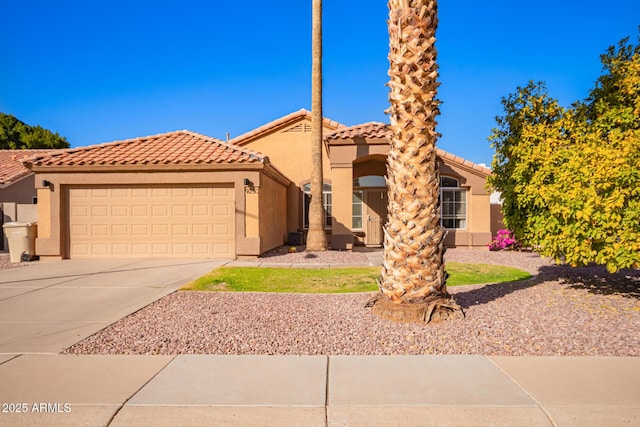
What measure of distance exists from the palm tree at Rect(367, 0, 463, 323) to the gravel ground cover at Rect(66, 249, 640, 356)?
363 mm

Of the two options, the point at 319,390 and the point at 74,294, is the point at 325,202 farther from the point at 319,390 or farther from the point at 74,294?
the point at 319,390

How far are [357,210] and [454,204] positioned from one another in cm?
422

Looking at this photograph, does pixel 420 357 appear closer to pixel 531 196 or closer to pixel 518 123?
pixel 531 196

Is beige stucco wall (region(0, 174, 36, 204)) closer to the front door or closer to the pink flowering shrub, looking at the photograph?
the front door

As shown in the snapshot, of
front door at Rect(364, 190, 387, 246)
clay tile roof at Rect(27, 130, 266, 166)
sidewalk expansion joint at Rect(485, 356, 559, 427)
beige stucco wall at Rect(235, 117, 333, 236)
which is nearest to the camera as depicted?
sidewalk expansion joint at Rect(485, 356, 559, 427)

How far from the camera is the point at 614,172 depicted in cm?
577

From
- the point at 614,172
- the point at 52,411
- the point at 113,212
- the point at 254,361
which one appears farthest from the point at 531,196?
the point at 113,212

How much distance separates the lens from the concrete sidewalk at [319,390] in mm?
3008

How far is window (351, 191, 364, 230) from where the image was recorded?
17484 mm

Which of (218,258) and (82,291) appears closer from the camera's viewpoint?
(82,291)

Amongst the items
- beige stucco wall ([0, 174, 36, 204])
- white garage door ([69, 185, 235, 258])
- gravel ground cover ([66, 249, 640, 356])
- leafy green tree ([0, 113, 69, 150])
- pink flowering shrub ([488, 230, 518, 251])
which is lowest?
gravel ground cover ([66, 249, 640, 356])

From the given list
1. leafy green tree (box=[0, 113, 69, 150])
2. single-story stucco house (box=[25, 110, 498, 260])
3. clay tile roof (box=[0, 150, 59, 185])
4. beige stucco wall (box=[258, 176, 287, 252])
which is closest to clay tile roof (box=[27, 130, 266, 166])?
single-story stucco house (box=[25, 110, 498, 260])

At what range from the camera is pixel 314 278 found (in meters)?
9.21

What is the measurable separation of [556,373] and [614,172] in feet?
11.9
